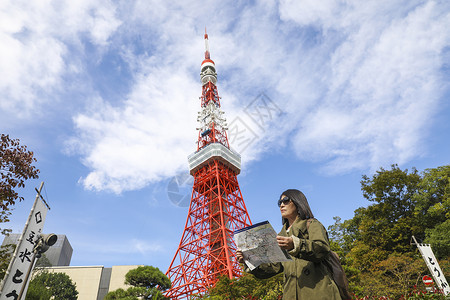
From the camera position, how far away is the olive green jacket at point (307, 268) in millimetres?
2113

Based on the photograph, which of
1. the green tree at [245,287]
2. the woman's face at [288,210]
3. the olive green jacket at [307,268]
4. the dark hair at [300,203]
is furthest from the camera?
the green tree at [245,287]

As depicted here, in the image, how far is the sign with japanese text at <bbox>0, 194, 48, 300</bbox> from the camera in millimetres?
5934

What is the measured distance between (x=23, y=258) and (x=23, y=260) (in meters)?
0.04

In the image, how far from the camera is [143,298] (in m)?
17.8

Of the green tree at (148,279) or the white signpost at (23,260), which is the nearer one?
the white signpost at (23,260)

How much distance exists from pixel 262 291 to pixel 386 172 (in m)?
12.2

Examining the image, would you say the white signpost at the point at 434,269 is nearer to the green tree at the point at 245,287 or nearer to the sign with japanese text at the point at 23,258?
the green tree at the point at 245,287

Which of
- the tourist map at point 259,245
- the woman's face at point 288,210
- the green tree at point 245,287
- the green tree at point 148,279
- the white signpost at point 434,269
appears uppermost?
the green tree at point 148,279

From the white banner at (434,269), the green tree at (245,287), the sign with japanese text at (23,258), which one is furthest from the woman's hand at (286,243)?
the white banner at (434,269)

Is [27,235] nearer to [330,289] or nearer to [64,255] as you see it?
[330,289]

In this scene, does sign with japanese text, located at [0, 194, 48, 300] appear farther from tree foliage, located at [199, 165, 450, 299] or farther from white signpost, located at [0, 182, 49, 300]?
tree foliage, located at [199, 165, 450, 299]

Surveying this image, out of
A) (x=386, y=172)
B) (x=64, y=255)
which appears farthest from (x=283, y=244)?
(x=64, y=255)

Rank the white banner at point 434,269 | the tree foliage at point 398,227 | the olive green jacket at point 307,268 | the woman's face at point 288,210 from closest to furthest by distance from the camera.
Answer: the olive green jacket at point 307,268 → the woman's face at point 288,210 → the white banner at point 434,269 → the tree foliage at point 398,227

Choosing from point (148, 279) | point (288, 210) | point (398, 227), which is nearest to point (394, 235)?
point (398, 227)
